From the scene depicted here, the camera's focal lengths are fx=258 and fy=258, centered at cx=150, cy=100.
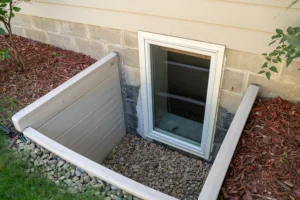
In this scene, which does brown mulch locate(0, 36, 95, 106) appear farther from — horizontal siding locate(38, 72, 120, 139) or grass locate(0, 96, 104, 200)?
grass locate(0, 96, 104, 200)

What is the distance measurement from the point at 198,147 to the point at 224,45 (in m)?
1.30

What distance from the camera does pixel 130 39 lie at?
8.75 feet

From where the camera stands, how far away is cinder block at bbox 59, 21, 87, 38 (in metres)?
2.93

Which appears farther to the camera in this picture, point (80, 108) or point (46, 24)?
point (46, 24)

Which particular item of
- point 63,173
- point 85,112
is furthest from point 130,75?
point 63,173

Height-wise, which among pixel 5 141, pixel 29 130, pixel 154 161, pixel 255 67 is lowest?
pixel 154 161

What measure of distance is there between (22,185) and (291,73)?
2.24 metres

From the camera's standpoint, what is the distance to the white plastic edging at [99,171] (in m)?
1.61

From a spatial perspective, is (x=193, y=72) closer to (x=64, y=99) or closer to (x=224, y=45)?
(x=224, y=45)

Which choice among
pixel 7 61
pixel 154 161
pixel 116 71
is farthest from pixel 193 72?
pixel 7 61

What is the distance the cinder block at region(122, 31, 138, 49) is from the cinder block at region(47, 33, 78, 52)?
2.49ft

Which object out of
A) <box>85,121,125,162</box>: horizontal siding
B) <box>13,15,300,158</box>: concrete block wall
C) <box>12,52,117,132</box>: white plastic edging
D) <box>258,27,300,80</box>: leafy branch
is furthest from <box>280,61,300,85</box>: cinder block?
<box>85,121,125,162</box>: horizontal siding

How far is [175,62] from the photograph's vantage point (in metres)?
2.70

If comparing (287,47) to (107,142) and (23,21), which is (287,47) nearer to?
(107,142)
